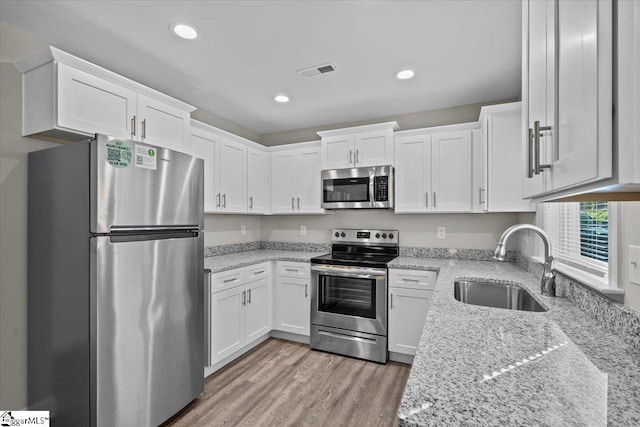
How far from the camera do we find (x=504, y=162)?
8.35 feet

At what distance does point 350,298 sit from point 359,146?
159 centimetres

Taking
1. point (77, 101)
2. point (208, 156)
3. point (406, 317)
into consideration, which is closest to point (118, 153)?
point (77, 101)

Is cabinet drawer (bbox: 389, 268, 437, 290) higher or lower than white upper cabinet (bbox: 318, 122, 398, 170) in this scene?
lower

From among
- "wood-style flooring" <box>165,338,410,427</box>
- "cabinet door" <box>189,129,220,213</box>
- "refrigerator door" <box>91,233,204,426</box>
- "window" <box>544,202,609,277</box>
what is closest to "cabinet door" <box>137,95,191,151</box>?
"cabinet door" <box>189,129,220,213</box>

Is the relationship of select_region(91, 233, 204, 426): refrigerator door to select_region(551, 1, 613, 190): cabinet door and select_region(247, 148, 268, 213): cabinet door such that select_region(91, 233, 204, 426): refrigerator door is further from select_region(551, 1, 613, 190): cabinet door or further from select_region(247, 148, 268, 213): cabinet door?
select_region(551, 1, 613, 190): cabinet door

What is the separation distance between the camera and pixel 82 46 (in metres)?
2.07

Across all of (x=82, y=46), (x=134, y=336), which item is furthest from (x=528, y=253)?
(x=82, y=46)

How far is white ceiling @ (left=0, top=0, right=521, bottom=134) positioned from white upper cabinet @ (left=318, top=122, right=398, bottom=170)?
33cm

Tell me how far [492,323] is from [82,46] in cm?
289

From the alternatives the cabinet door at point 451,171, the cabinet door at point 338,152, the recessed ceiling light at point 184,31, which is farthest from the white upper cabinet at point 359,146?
the recessed ceiling light at point 184,31

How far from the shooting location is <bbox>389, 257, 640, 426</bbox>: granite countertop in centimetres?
63

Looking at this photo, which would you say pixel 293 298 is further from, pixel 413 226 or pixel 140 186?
pixel 140 186

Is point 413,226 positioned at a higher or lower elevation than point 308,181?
lower

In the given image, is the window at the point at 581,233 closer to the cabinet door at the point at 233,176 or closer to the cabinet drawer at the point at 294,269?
the cabinet drawer at the point at 294,269
